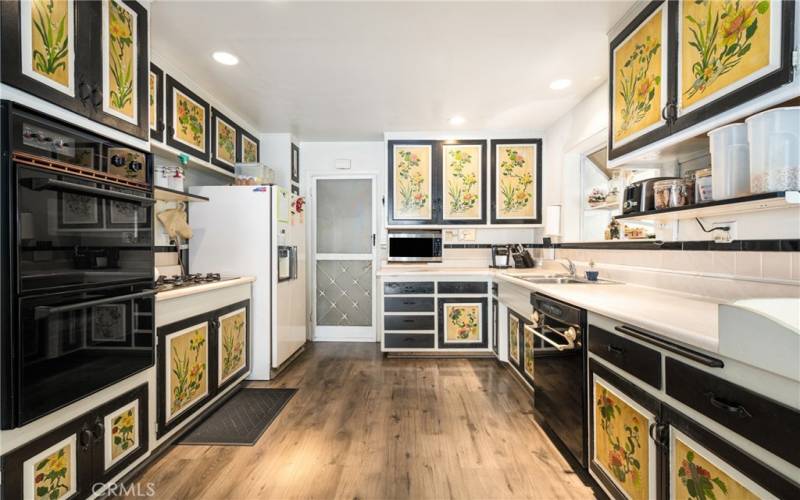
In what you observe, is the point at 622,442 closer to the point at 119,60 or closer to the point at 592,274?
the point at 592,274

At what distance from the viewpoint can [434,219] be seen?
3734 millimetres

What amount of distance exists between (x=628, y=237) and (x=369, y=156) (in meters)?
2.91

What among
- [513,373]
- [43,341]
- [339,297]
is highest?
[43,341]

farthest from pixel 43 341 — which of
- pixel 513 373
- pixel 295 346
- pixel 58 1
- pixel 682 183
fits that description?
pixel 513 373

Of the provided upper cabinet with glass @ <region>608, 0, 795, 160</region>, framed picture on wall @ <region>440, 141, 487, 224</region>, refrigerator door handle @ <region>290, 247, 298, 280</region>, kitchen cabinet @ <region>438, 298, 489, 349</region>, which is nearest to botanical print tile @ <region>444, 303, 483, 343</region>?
kitchen cabinet @ <region>438, 298, 489, 349</region>

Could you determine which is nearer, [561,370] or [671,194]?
[671,194]

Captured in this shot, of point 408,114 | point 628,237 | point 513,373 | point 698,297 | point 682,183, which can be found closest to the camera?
point 682,183

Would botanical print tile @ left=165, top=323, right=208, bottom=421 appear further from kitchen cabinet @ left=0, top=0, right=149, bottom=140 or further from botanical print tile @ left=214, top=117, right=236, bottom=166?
botanical print tile @ left=214, top=117, right=236, bottom=166

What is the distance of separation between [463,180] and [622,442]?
284cm

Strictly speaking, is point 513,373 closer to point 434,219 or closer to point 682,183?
point 434,219

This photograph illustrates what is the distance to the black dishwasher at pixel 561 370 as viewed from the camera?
1.67 metres

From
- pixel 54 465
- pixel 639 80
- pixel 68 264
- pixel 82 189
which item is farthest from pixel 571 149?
pixel 54 465

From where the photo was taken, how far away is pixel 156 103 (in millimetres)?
2242

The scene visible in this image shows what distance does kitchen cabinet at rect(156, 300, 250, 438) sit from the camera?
6.29ft
